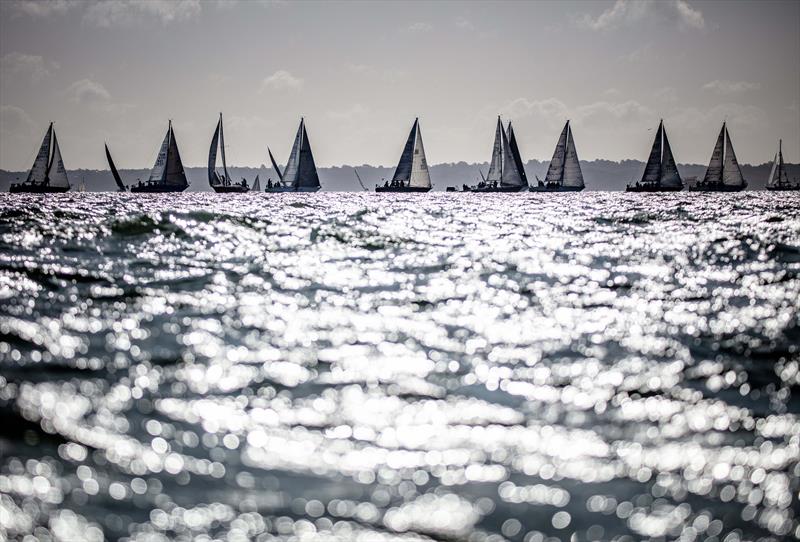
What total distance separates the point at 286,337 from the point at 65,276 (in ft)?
33.6

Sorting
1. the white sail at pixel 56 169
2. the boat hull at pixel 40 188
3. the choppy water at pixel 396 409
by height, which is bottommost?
the choppy water at pixel 396 409

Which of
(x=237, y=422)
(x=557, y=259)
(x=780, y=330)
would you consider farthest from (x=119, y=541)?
(x=557, y=259)

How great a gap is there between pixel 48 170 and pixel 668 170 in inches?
5375

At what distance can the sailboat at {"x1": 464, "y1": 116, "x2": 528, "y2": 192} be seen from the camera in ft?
503

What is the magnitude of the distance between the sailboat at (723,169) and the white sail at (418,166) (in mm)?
68048

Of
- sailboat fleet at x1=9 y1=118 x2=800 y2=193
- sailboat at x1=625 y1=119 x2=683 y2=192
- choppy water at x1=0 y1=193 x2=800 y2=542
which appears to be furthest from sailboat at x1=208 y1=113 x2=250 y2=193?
choppy water at x1=0 y1=193 x2=800 y2=542

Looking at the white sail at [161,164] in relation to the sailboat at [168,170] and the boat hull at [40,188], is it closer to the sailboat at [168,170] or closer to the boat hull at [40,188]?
the sailboat at [168,170]

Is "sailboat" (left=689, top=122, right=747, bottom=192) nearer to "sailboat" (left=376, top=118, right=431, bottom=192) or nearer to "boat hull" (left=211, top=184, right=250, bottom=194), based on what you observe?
"sailboat" (left=376, top=118, right=431, bottom=192)

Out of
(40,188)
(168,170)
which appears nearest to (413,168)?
(168,170)

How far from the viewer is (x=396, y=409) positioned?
866 cm

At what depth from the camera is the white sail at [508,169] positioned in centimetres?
15338

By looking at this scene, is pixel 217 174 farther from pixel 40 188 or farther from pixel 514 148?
pixel 514 148

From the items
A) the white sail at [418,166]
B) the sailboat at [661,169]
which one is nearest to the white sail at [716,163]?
the sailboat at [661,169]

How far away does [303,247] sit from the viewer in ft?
100
